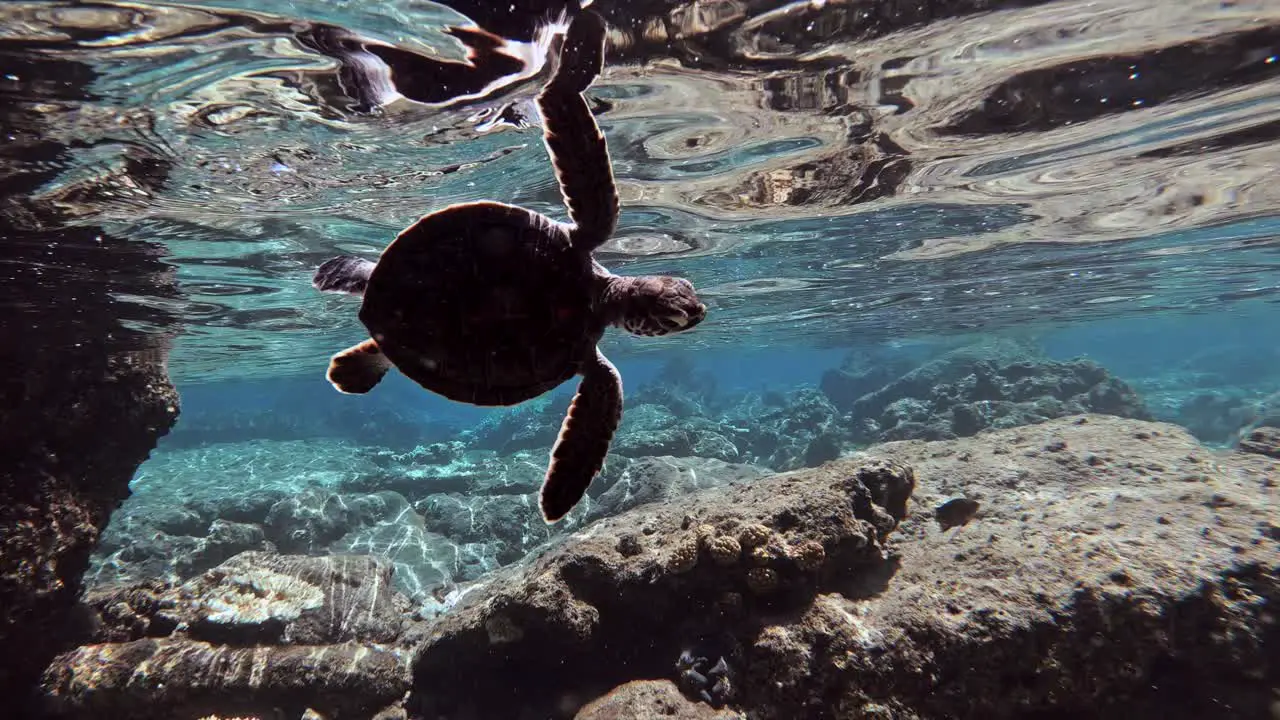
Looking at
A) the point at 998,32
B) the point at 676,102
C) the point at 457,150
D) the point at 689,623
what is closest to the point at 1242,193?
the point at 998,32

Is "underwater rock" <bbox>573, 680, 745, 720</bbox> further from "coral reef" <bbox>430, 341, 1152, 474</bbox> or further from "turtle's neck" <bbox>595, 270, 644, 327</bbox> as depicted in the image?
"coral reef" <bbox>430, 341, 1152, 474</bbox>

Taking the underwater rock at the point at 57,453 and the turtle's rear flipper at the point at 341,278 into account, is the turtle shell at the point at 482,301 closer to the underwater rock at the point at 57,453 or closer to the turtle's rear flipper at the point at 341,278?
the turtle's rear flipper at the point at 341,278

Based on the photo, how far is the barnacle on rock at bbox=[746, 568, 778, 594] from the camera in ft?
17.8

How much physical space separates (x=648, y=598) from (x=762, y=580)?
1401mm

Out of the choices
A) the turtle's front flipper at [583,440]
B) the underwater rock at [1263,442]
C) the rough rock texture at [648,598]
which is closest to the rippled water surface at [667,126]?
the turtle's front flipper at [583,440]

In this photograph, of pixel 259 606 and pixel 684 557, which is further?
pixel 259 606

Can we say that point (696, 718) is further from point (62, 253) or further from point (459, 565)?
point (62, 253)

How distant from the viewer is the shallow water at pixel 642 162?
220 inches

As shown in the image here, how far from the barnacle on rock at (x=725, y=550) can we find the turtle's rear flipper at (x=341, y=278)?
4.20 meters

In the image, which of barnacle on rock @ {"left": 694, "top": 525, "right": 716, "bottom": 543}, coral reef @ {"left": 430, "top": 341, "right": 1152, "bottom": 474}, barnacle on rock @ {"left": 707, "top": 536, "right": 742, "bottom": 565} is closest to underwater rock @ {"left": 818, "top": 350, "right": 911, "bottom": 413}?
coral reef @ {"left": 430, "top": 341, "right": 1152, "bottom": 474}

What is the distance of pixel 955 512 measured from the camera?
751cm

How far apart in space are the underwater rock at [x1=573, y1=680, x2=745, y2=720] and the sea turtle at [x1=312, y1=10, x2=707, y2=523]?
268 cm

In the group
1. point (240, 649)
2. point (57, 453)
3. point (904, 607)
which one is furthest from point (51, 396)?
point (904, 607)

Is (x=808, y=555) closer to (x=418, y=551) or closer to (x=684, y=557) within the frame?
(x=684, y=557)
